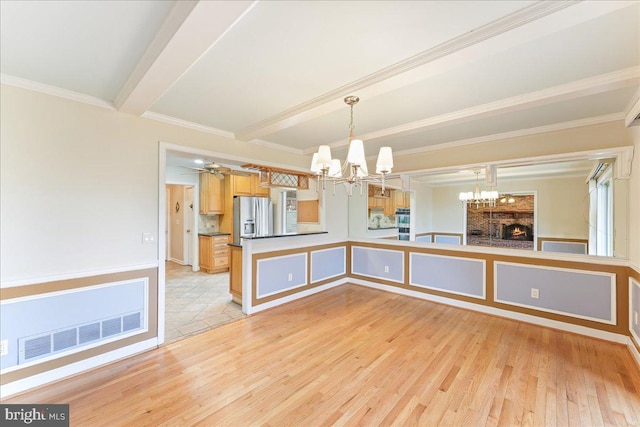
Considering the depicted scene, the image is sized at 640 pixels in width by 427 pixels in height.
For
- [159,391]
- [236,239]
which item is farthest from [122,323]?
[236,239]

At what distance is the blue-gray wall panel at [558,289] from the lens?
2859 millimetres

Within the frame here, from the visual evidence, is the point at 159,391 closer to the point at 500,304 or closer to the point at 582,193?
the point at 500,304

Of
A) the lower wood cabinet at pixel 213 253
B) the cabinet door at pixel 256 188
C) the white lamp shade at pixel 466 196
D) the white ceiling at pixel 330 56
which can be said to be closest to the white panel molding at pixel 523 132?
the white ceiling at pixel 330 56

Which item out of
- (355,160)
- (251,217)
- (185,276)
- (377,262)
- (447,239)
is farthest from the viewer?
(251,217)

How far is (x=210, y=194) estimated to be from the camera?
20.4 feet

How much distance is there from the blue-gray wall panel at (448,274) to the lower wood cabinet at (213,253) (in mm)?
4204

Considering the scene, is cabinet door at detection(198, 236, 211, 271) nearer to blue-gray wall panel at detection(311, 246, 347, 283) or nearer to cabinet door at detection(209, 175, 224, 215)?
cabinet door at detection(209, 175, 224, 215)

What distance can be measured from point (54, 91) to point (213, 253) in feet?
14.1

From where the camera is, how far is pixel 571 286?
3.02 meters

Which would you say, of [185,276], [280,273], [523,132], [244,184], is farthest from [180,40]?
[185,276]

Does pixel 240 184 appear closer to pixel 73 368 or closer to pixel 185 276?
pixel 185 276

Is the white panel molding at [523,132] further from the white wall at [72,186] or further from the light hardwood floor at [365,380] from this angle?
the white wall at [72,186]

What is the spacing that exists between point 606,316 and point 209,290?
5.58 meters
